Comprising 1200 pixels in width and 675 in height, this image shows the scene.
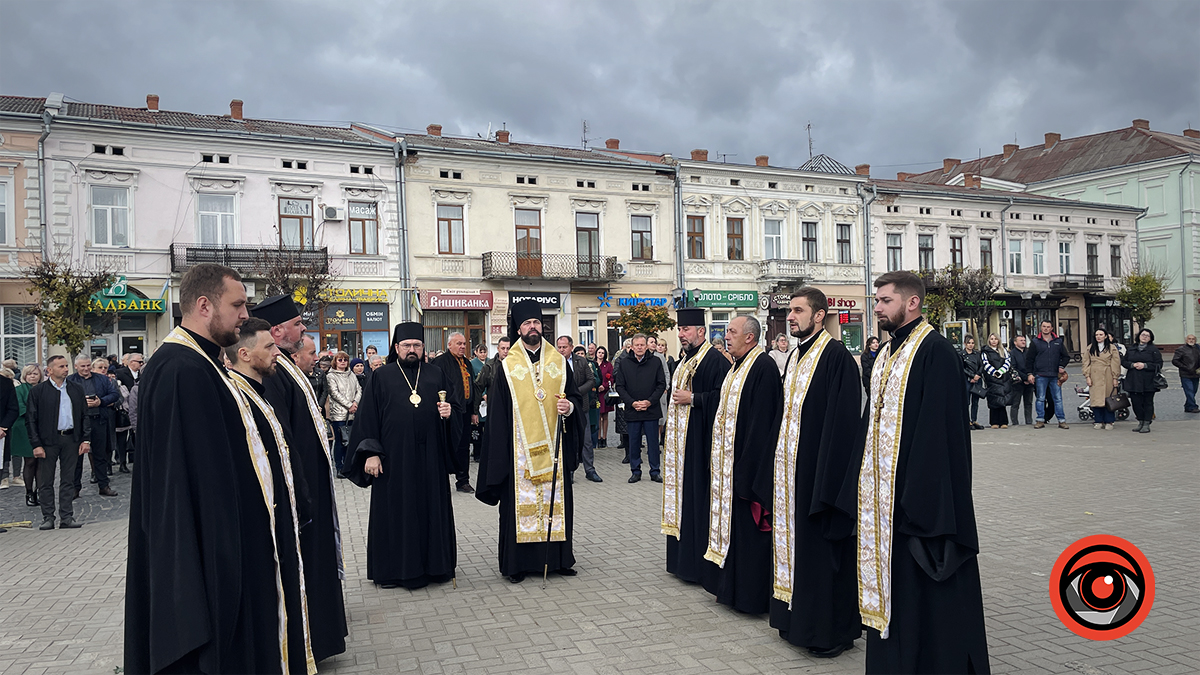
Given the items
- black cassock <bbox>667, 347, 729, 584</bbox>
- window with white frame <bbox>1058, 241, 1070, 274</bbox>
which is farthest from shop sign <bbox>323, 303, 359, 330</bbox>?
window with white frame <bbox>1058, 241, 1070, 274</bbox>

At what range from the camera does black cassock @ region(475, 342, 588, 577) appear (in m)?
6.45

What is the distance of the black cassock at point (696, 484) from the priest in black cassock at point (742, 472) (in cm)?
14

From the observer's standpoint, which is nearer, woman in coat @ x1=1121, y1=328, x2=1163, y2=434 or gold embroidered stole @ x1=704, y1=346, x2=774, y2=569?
gold embroidered stole @ x1=704, y1=346, x2=774, y2=569

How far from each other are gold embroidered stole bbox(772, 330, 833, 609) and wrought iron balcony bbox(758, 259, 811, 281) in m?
28.9

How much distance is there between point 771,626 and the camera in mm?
5016

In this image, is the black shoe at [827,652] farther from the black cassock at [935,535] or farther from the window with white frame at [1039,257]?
the window with white frame at [1039,257]

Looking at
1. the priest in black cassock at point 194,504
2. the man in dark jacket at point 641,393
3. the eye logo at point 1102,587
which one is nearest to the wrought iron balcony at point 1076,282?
the man in dark jacket at point 641,393

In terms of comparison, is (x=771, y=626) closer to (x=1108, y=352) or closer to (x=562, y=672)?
(x=562, y=672)

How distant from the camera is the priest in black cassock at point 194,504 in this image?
302 cm

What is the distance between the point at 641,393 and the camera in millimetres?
11633

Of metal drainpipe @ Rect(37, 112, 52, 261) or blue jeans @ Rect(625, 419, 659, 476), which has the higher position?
metal drainpipe @ Rect(37, 112, 52, 261)

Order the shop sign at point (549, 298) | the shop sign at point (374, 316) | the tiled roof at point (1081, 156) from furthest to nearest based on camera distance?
the tiled roof at point (1081, 156) → the shop sign at point (549, 298) → the shop sign at point (374, 316)

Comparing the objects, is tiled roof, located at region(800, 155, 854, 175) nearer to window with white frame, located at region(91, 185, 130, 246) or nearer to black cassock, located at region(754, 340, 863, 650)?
window with white frame, located at region(91, 185, 130, 246)

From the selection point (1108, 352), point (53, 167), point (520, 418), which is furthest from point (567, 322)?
point (520, 418)
